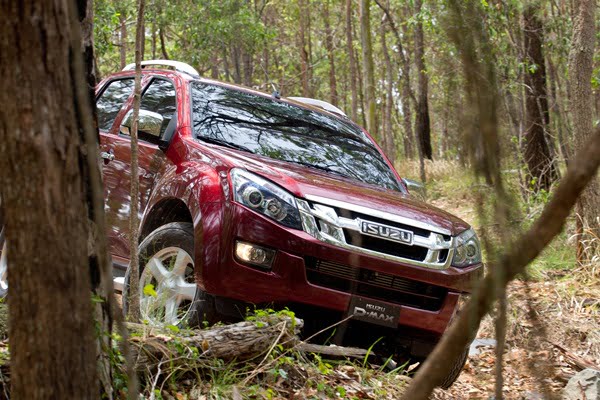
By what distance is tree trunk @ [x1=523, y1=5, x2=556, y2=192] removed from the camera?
46.9 ft

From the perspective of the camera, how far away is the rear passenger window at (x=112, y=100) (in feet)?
22.0

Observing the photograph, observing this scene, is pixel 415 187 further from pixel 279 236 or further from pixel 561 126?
pixel 279 236

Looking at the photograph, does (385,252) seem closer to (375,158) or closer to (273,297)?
(273,297)

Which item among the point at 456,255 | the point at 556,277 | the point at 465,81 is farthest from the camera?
the point at 556,277

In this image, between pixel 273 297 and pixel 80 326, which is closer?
pixel 80 326

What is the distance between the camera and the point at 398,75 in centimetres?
3438

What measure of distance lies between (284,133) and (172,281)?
1414 mm

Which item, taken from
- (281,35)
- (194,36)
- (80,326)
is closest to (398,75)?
(281,35)

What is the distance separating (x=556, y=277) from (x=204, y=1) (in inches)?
570

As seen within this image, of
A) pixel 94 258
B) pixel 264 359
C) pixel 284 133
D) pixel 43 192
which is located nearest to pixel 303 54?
pixel 284 133

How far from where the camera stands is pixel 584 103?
29.0 ft

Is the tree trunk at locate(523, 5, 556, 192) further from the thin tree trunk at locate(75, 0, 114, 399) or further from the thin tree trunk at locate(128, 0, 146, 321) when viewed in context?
the thin tree trunk at locate(75, 0, 114, 399)

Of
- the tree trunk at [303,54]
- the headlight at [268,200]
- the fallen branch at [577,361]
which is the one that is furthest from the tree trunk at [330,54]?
the headlight at [268,200]

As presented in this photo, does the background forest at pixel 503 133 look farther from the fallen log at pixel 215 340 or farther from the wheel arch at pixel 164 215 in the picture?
the wheel arch at pixel 164 215
